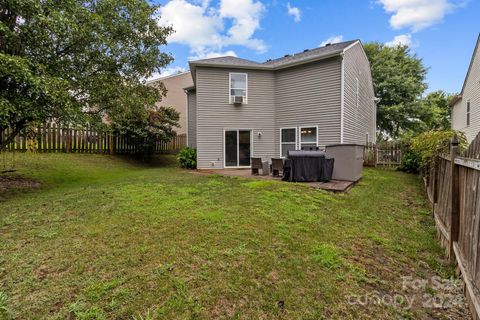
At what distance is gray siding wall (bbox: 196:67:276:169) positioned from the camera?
1209 centimetres

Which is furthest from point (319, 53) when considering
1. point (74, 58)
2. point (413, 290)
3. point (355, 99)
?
point (413, 290)

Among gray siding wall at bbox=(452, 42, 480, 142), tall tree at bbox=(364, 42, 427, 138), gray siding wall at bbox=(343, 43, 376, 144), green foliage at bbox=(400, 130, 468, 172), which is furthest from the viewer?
tall tree at bbox=(364, 42, 427, 138)

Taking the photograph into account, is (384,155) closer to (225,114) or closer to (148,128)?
(225,114)

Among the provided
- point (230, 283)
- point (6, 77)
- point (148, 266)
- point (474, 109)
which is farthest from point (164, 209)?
point (474, 109)

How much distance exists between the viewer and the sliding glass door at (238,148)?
1243 centimetres

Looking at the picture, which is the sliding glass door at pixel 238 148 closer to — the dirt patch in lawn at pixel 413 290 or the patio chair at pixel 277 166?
the patio chair at pixel 277 166

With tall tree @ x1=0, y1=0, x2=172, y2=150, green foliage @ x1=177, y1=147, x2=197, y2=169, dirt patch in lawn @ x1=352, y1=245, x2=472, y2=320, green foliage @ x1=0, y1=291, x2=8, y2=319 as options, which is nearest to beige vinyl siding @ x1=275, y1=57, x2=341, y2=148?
green foliage @ x1=177, y1=147, x2=197, y2=169

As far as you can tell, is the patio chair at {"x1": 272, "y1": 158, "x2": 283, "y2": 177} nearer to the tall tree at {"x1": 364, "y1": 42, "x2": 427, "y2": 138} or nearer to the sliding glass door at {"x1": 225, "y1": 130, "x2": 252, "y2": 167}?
the sliding glass door at {"x1": 225, "y1": 130, "x2": 252, "y2": 167}

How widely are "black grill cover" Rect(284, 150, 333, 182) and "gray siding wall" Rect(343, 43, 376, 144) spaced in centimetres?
339

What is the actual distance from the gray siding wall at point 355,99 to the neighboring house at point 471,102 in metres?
4.82

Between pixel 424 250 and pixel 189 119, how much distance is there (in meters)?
13.4

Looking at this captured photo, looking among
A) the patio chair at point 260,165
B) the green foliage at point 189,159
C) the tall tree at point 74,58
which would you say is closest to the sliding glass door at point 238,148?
the green foliage at point 189,159

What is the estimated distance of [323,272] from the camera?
2.92 m

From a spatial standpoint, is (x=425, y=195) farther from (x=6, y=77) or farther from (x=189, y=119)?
(x=189, y=119)
